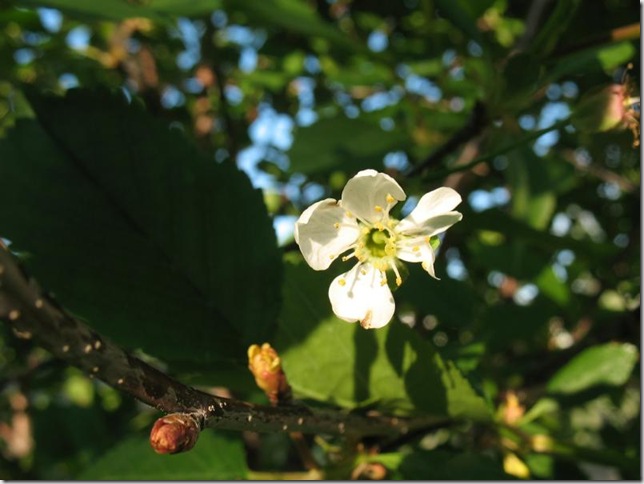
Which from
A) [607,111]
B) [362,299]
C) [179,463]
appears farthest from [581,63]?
[179,463]

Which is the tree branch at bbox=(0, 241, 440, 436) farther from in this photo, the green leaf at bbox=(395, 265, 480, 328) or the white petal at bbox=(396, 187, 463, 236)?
the green leaf at bbox=(395, 265, 480, 328)

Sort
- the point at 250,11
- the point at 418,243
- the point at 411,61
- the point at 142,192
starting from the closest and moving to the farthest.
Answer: the point at 418,243 → the point at 142,192 → the point at 250,11 → the point at 411,61

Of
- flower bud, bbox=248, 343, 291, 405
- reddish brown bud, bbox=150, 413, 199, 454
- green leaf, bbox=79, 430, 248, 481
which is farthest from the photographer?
green leaf, bbox=79, 430, 248, 481

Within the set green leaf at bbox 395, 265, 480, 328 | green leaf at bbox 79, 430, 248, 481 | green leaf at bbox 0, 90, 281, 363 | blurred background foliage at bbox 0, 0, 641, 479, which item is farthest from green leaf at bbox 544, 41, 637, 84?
green leaf at bbox 79, 430, 248, 481

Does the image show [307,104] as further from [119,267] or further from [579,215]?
[119,267]

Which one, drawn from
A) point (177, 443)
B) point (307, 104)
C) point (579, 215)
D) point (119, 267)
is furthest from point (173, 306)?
point (579, 215)

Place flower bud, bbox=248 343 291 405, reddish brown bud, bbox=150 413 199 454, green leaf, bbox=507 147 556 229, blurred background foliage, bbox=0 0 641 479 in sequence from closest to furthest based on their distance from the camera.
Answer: reddish brown bud, bbox=150 413 199 454
flower bud, bbox=248 343 291 405
blurred background foliage, bbox=0 0 641 479
green leaf, bbox=507 147 556 229
